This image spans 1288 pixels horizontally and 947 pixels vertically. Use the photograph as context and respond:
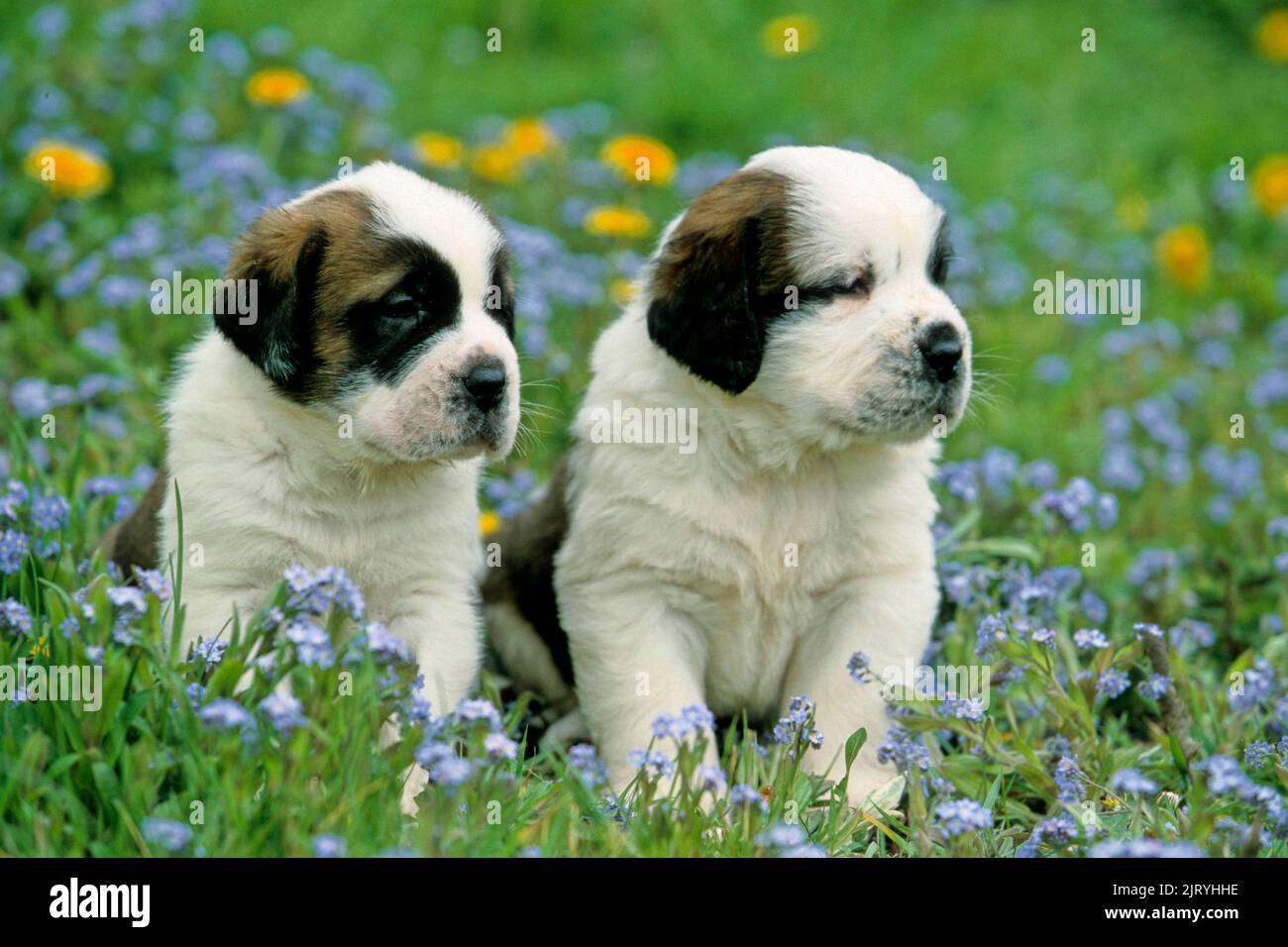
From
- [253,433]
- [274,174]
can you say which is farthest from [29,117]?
[253,433]

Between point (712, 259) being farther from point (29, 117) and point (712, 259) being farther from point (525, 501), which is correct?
point (29, 117)

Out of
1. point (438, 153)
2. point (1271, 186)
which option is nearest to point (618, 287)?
point (438, 153)

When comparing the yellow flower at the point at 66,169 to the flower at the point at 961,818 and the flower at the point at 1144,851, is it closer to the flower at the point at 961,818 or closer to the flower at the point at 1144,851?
the flower at the point at 961,818

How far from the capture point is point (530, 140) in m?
8.10

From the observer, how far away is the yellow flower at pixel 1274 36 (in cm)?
1187

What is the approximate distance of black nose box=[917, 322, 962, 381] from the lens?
4.34 metres

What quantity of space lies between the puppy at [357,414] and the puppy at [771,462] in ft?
1.38

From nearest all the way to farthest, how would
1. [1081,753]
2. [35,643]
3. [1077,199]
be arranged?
[35,643] → [1081,753] → [1077,199]

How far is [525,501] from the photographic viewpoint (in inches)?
235

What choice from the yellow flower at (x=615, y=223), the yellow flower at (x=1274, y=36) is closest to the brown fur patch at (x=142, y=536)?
the yellow flower at (x=615, y=223)

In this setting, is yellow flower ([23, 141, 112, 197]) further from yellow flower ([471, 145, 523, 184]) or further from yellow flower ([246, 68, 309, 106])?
yellow flower ([471, 145, 523, 184])
